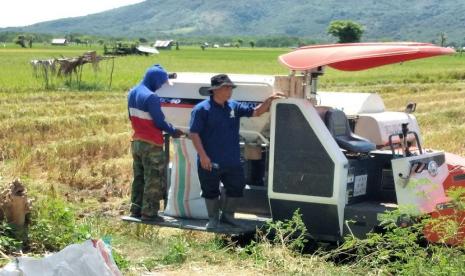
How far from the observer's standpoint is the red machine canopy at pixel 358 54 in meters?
6.96

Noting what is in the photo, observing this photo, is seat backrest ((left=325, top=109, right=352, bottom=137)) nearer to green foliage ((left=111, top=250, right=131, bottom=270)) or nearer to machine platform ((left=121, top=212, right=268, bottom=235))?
machine platform ((left=121, top=212, right=268, bottom=235))

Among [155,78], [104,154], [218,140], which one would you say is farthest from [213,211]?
[104,154]

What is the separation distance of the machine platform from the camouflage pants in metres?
0.13

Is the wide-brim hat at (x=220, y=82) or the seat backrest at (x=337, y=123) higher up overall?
the wide-brim hat at (x=220, y=82)

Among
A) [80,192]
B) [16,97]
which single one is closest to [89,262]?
[80,192]

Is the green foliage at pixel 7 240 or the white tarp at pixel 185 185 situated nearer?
the green foliage at pixel 7 240

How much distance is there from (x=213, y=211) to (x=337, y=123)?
4.73 feet

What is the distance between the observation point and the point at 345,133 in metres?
7.57

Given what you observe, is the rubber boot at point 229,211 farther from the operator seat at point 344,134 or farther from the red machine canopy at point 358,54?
the red machine canopy at point 358,54

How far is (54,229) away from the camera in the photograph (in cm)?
661

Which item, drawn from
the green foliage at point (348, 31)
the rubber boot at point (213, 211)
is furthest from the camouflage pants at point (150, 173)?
the green foliage at point (348, 31)

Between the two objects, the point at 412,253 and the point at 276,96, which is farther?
the point at 276,96

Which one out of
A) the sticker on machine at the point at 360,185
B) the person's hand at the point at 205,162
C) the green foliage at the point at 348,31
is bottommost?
the green foliage at the point at 348,31

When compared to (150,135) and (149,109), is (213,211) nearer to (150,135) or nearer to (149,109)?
(150,135)
